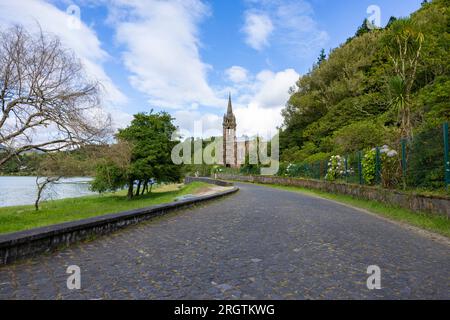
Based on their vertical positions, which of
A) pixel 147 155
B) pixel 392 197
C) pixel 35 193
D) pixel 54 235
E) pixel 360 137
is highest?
pixel 360 137

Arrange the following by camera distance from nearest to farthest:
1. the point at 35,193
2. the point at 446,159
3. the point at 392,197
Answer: the point at 446,159 → the point at 392,197 → the point at 35,193

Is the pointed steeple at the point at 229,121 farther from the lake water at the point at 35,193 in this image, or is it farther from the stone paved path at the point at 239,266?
the stone paved path at the point at 239,266

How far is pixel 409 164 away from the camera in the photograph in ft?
36.6

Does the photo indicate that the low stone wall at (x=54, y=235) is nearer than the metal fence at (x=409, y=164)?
Yes

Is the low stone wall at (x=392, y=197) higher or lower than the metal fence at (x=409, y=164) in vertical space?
lower

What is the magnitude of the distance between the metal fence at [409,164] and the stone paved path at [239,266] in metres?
3.47

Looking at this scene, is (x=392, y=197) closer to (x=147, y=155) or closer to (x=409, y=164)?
(x=409, y=164)

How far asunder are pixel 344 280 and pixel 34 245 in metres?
4.29

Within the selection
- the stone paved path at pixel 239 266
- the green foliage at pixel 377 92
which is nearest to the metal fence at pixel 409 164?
the green foliage at pixel 377 92

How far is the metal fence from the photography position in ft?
30.1

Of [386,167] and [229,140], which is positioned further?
[229,140]

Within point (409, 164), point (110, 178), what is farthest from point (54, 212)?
point (409, 164)

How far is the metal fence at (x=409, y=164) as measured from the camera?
9164 mm

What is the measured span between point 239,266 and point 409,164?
9357mm
